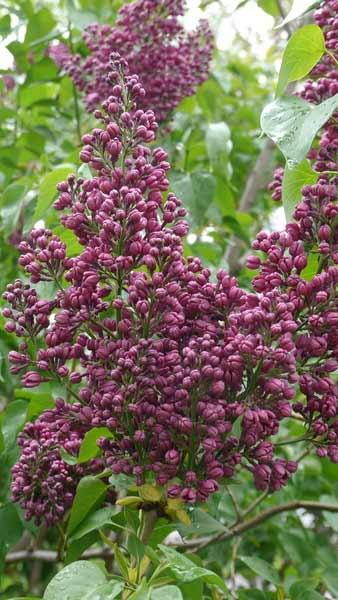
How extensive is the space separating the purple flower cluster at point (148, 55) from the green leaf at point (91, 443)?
1.01 m

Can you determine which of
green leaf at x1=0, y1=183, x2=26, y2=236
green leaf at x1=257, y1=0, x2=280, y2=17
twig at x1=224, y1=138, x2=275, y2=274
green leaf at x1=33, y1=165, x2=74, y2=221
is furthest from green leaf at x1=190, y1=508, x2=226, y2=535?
green leaf at x1=257, y1=0, x2=280, y2=17

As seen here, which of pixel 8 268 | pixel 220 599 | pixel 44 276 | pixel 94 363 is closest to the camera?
pixel 94 363

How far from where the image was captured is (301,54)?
1.27 m

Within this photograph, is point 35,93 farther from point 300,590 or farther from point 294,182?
point 300,590

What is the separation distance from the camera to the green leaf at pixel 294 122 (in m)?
1.12

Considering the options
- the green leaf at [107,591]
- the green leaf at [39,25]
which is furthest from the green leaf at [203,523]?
the green leaf at [39,25]

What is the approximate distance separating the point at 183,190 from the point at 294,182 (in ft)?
2.58

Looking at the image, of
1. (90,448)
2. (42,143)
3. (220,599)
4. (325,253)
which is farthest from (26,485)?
(42,143)

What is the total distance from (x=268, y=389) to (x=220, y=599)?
0.61 meters

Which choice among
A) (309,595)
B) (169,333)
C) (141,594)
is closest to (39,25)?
(169,333)

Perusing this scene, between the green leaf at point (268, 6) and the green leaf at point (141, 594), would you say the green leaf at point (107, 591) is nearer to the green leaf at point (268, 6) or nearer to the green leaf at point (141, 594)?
the green leaf at point (141, 594)

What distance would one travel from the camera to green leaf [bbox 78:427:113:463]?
1.17 meters

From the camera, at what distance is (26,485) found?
1318 mm

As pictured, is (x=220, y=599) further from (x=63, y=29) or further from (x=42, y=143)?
(x=63, y=29)
